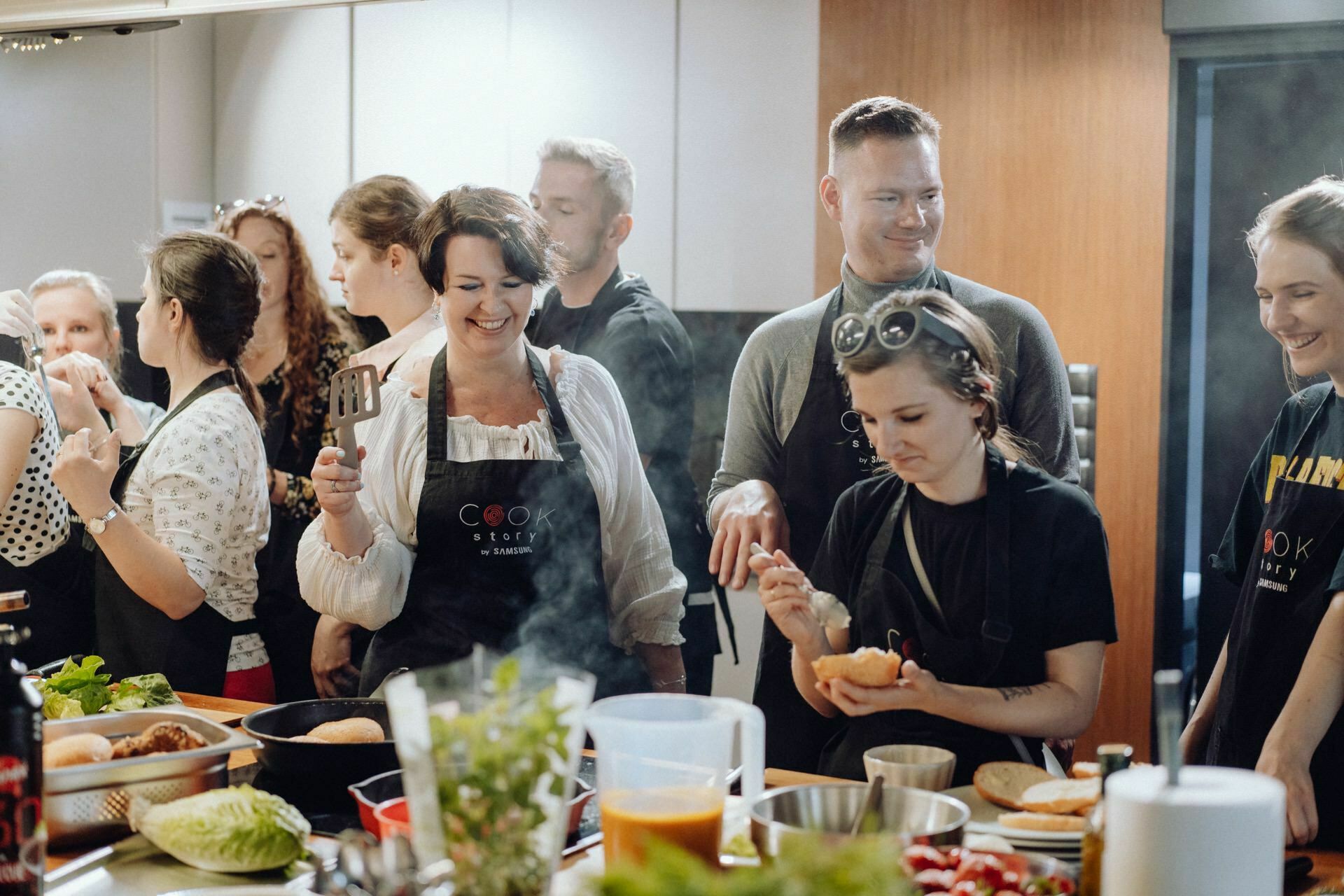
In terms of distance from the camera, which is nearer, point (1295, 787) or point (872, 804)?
point (872, 804)

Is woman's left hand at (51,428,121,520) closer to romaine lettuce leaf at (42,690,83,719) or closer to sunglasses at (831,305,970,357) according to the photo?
romaine lettuce leaf at (42,690,83,719)

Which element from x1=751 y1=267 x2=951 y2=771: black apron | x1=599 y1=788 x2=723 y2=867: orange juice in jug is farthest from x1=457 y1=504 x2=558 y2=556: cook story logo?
x1=599 y1=788 x2=723 y2=867: orange juice in jug

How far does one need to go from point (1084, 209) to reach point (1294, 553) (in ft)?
2.26

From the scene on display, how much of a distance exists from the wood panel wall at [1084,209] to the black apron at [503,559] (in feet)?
2.75

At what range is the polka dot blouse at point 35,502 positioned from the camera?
2.68 meters

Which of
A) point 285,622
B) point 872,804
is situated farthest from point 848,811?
point 285,622

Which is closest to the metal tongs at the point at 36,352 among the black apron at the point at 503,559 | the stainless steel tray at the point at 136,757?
the black apron at the point at 503,559

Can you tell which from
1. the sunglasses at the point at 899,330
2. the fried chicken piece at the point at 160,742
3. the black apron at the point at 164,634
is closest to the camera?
the fried chicken piece at the point at 160,742

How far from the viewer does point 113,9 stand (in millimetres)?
2633

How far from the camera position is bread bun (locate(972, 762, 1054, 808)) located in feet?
5.08

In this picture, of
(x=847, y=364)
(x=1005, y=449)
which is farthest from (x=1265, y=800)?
(x=847, y=364)

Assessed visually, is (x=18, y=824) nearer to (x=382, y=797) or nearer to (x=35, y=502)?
(x=382, y=797)

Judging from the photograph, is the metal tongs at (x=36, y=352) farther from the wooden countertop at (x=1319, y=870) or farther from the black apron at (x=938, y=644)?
the wooden countertop at (x=1319, y=870)

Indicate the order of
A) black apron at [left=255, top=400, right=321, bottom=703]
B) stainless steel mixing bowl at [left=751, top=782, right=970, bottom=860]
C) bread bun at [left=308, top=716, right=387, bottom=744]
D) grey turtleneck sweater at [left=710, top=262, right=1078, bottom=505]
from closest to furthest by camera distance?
stainless steel mixing bowl at [left=751, top=782, right=970, bottom=860] → bread bun at [left=308, top=716, right=387, bottom=744] → grey turtleneck sweater at [left=710, top=262, right=1078, bottom=505] → black apron at [left=255, top=400, right=321, bottom=703]
